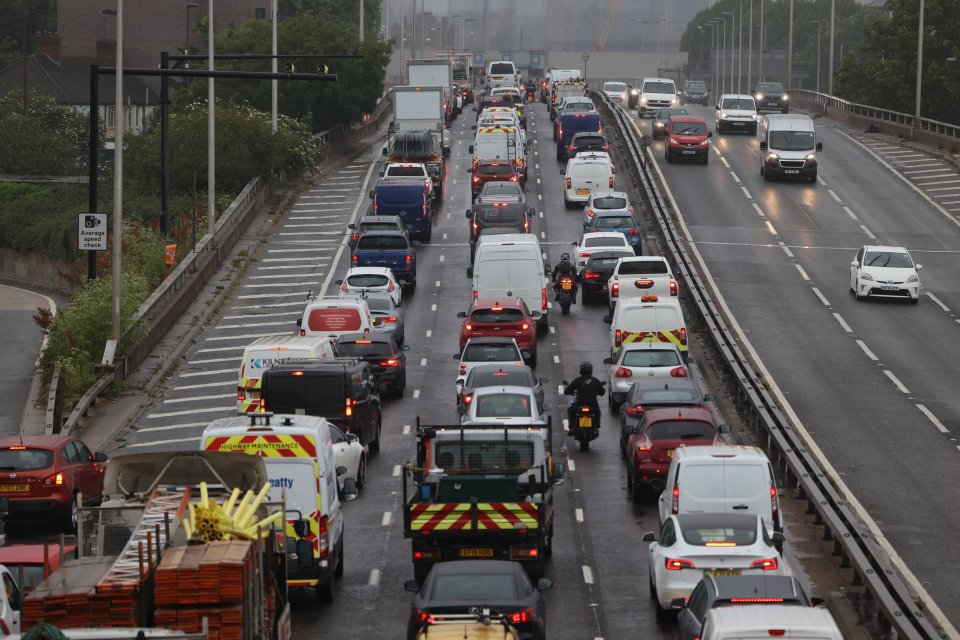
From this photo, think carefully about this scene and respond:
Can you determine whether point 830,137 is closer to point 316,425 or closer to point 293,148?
point 293,148

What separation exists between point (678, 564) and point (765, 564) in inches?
40.3

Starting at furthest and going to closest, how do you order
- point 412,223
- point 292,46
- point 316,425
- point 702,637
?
point 292,46 → point 412,223 → point 316,425 → point 702,637

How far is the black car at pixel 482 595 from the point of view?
701 inches

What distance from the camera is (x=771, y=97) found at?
110312 mm

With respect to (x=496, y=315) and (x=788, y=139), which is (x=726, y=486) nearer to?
(x=496, y=315)

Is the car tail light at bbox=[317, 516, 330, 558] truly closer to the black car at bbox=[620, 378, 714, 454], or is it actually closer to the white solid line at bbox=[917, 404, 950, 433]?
the black car at bbox=[620, 378, 714, 454]

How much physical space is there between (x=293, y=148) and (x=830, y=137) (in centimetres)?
2986

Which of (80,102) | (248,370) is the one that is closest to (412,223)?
(248,370)

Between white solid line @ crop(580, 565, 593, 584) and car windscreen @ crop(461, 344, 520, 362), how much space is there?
42.2 ft

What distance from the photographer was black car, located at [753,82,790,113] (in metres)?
109

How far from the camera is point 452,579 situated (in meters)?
18.4

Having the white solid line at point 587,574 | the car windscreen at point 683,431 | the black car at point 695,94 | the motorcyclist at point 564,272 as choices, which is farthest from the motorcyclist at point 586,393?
the black car at point 695,94

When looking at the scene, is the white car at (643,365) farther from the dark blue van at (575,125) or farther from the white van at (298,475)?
the dark blue van at (575,125)

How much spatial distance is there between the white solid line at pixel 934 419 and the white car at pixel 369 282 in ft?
47.8
